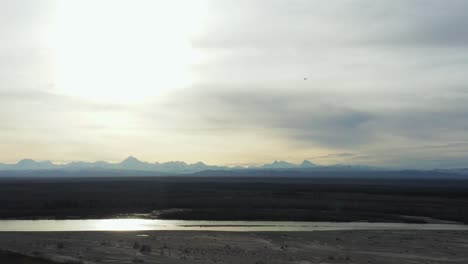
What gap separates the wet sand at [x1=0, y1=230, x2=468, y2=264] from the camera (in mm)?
33000

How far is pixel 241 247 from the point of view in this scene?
37625mm

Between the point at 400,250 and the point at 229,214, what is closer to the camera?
the point at 400,250

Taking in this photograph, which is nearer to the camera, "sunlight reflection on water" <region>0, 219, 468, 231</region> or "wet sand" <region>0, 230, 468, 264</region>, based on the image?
"wet sand" <region>0, 230, 468, 264</region>

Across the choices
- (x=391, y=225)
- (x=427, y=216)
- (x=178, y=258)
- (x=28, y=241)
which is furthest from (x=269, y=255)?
(x=427, y=216)

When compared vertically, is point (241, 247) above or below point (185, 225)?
below

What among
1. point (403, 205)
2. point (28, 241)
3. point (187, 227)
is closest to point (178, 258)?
point (28, 241)

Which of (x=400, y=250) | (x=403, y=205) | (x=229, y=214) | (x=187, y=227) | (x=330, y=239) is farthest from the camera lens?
(x=403, y=205)

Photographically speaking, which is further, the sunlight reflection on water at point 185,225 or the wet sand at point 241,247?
the sunlight reflection on water at point 185,225

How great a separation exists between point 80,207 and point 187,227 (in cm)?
2721

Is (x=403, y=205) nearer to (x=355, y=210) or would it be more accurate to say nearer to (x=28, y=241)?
(x=355, y=210)

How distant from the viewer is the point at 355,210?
74.9 m

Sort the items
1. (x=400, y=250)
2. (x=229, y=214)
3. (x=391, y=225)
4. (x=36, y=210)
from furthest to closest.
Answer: (x=36, y=210) → (x=229, y=214) → (x=391, y=225) → (x=400, y=250)

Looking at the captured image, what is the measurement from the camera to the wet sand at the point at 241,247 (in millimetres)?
33000

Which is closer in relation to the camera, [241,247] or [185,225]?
[241,247]
